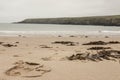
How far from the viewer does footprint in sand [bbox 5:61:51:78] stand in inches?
216

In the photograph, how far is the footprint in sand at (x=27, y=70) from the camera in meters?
5.49

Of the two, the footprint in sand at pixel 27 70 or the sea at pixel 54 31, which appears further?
the sea at pixel 54 31

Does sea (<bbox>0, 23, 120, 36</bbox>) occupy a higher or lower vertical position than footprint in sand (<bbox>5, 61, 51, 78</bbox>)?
lower

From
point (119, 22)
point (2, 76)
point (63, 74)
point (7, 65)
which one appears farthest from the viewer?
point (119, 22)

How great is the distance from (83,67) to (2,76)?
7.07 feet

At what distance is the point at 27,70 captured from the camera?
19.2 ft

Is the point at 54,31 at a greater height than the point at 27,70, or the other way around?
the point at 27,70

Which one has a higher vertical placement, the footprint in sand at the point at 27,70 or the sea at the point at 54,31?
the footprint in sand at the point at 27,70

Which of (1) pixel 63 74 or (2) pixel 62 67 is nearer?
(1) pixel 63 74

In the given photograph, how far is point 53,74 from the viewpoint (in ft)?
18.4

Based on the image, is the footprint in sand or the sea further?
the sea

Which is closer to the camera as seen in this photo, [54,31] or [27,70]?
[27,70]

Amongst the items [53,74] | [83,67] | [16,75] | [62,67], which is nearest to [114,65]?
[83,67]

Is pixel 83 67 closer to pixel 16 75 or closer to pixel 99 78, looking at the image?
pixel 99 78
